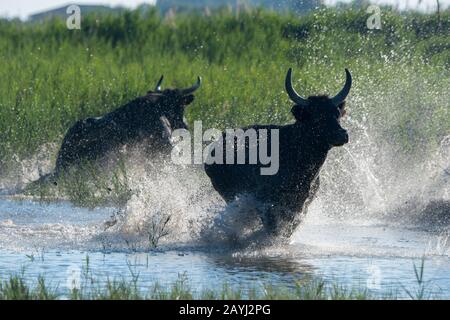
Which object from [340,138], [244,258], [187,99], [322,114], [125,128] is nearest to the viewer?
[244,258]

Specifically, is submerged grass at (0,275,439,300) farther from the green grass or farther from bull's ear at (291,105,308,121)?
bull's ear at (291,105,308,121)

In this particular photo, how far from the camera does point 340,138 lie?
11.9m

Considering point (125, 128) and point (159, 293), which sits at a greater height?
point (125, 128)

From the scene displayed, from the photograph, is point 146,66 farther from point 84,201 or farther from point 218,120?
point 84,201

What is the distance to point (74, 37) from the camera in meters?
25.1

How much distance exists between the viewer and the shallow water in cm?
1016

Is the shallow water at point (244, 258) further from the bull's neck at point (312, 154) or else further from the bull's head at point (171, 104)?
the bull's head at point (171, 104)

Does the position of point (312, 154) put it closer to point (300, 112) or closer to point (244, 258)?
point (300, 112)

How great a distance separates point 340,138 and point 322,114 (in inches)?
16.3

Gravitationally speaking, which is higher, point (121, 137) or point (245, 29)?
point (245, 29)

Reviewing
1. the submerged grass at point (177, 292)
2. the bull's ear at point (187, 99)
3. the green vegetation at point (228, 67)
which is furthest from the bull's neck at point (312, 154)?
the green vegetation at point (228, 67)

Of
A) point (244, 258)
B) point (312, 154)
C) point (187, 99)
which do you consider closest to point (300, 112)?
point (312, 154)

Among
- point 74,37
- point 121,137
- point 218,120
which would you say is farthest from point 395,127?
point 74,37
